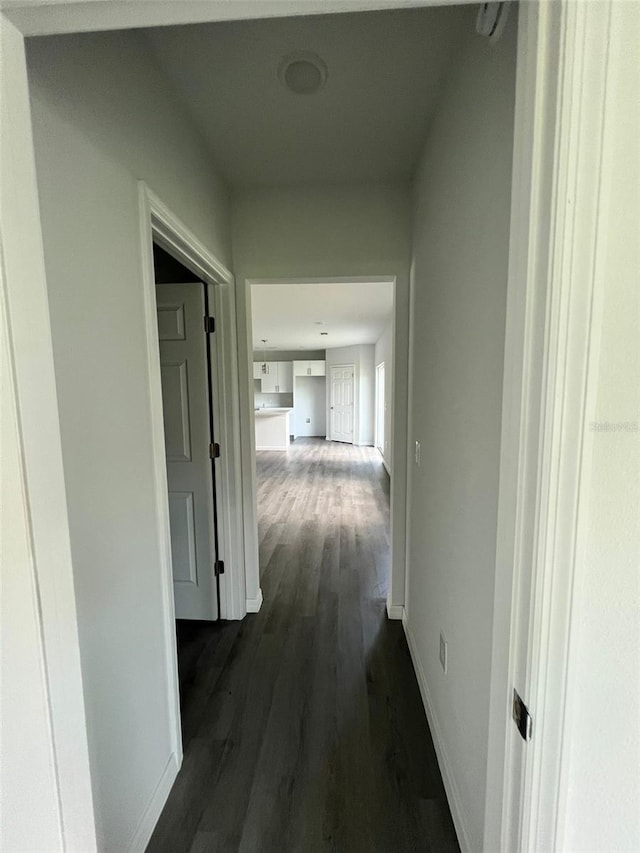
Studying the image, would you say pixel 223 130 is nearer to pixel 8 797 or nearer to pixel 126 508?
pixel 126 508

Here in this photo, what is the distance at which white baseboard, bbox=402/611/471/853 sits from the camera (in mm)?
1182

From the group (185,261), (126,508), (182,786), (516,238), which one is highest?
(185,261)

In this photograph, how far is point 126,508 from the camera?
113cm

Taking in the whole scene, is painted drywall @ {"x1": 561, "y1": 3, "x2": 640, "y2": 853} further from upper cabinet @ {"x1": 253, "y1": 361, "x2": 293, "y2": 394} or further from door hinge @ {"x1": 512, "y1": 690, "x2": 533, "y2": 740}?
upper cabinet @ {"x1": 253, "y1": 361, "x2": 293, "y2": 394}

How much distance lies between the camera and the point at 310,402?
1119 cm

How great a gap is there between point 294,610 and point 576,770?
2.08m

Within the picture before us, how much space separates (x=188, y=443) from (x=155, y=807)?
1.55m

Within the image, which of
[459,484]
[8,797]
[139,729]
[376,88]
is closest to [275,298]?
[376,88]

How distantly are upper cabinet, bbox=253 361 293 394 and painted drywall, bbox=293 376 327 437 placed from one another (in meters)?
0.29

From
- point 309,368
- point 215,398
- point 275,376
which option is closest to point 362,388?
point 309,368

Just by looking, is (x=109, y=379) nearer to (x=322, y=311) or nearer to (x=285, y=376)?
(x=322, y=311)

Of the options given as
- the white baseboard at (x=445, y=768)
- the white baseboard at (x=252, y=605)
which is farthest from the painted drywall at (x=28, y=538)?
the white baseboard at (x=252, y=605)

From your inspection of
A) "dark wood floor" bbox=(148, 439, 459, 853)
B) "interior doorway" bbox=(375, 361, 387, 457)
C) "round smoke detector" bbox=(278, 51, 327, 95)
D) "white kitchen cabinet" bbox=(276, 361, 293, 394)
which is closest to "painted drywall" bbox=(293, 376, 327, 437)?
"white kitchen cabinet" bbox=(276, 361, 293, 394)

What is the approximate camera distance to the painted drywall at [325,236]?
2129 millimetres
